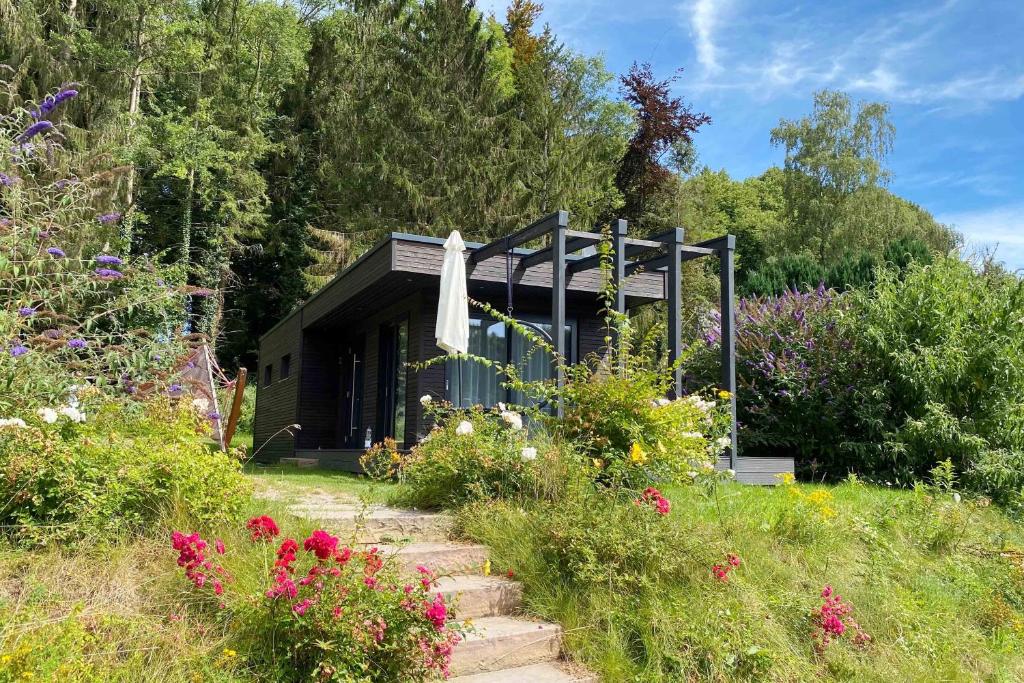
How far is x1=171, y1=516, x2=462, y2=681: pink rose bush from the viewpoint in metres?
3.04

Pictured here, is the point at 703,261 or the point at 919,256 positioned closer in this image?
the point at 919,256

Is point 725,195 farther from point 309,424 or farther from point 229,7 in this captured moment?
point 309,424

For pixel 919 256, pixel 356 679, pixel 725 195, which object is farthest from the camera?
pixel 725 195

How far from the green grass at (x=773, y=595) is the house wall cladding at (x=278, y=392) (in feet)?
34.4

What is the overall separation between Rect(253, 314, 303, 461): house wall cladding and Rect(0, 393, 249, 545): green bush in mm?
10239

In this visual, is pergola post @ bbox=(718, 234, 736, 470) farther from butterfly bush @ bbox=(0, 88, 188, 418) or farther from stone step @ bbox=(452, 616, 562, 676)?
butterfly bush @ bbox=(0, 88, 188, 418)

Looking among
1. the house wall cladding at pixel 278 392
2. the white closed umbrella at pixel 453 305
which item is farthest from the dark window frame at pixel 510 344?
the house wall cladding at pixel 278 392

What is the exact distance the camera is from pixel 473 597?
407 cm

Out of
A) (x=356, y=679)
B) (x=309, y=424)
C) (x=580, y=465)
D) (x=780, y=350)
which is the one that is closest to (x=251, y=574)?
(x=356, y=679)

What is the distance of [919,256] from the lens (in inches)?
749

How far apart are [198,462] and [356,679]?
5.74ft

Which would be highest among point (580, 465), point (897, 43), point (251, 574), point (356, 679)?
point (897, 43)

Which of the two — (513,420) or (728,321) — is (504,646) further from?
(728,321)

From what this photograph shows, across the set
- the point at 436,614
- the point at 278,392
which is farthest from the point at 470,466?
the point at 278,392
